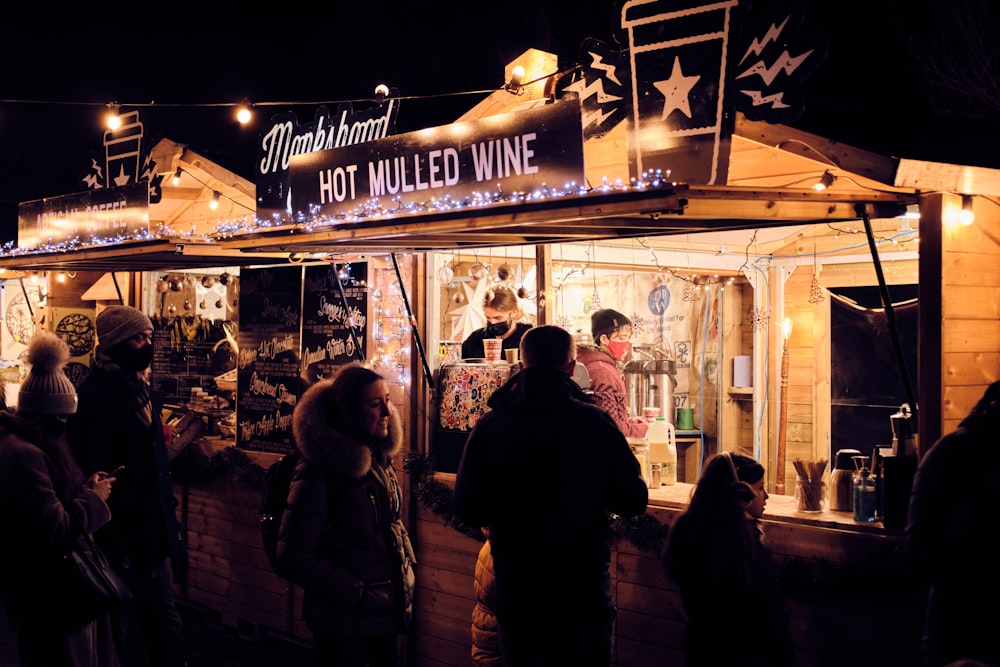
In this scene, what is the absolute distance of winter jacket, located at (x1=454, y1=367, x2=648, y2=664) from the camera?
3719mm

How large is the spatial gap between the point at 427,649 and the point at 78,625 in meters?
2.81

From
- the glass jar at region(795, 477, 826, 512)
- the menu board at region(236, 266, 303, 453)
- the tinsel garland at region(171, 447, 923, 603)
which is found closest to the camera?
the tinsel garland at region(171, 447, 923, 603)

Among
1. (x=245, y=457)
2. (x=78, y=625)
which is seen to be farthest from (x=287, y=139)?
(x=78, y=625)

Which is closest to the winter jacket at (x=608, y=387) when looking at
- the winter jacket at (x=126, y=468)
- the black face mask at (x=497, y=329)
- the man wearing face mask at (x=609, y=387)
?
the man wearing face mask at (x=609, y=387)

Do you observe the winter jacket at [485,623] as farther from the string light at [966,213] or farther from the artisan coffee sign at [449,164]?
the string light at [966,213]

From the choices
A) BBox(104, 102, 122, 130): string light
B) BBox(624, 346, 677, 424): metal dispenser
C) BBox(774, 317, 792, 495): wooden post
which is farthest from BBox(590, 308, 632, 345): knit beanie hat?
BBox(104, 102, 122, 130): string light

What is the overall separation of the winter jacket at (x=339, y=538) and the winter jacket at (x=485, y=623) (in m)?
1.27

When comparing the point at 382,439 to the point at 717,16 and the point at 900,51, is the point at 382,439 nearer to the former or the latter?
the point at 717,16

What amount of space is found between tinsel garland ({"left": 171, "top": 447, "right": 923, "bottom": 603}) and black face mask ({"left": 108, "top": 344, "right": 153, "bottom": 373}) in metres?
2.06

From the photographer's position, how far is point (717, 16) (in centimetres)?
452

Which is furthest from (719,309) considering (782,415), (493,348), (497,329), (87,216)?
(87,216)

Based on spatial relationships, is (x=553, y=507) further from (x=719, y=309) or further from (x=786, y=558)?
(x=719, y=309)

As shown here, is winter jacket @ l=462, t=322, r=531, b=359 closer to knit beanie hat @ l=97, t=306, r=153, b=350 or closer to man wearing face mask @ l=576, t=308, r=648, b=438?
man wearing face mask @ l=576, t=308, r=648, b=438

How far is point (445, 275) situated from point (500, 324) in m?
0.77
